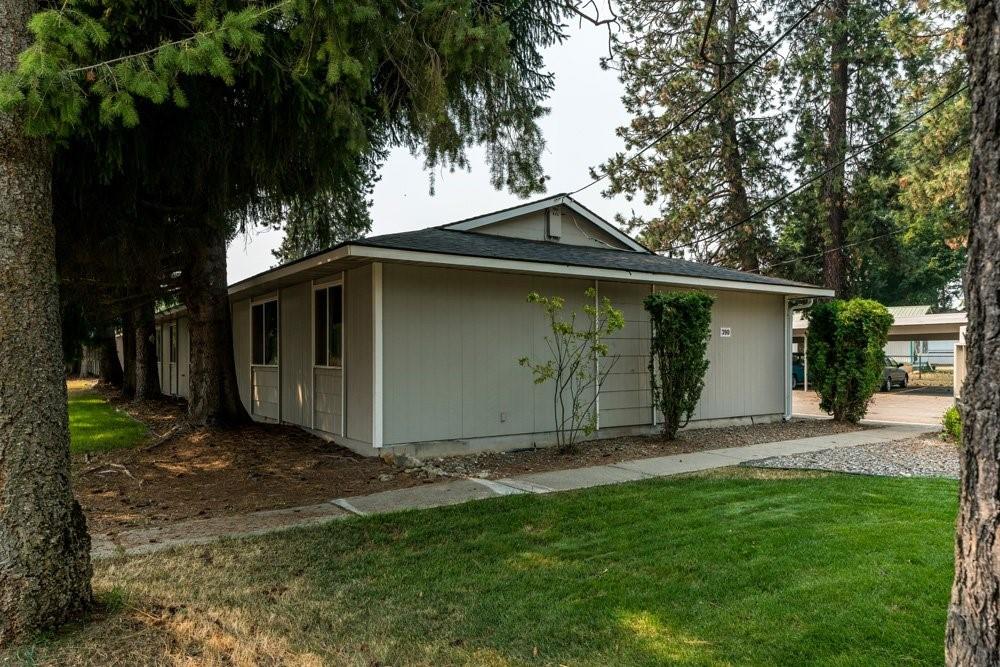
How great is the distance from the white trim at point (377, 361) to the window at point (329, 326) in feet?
3.71

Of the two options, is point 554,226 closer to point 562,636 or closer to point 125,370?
point 562,636

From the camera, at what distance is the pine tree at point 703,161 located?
68.6ft

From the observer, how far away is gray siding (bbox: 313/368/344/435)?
8523 mm

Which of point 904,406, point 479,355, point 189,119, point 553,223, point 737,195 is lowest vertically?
point 904,406

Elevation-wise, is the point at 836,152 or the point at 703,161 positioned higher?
the point at 703,161

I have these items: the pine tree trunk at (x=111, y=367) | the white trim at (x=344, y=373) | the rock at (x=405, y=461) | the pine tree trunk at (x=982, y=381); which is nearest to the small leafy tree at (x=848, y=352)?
the rock at (x=405, y=461)

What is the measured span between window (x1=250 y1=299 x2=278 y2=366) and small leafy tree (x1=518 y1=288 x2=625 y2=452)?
16.9 ft

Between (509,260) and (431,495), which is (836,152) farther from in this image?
(431,495)

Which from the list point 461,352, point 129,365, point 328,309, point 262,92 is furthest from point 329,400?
point 129,365

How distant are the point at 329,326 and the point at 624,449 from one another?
A: 4547 millimetres

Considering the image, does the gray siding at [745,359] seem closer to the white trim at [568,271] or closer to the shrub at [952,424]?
the white trim at [568,271]

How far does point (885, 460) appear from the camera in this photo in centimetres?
750

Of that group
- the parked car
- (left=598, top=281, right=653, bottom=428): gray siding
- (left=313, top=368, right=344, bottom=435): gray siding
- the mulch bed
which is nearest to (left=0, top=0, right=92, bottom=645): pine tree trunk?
the mulch bed

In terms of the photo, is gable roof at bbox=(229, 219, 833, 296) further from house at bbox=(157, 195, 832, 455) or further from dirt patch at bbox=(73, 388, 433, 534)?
dirt patch at bbox=(73, 388, 433, 534)
